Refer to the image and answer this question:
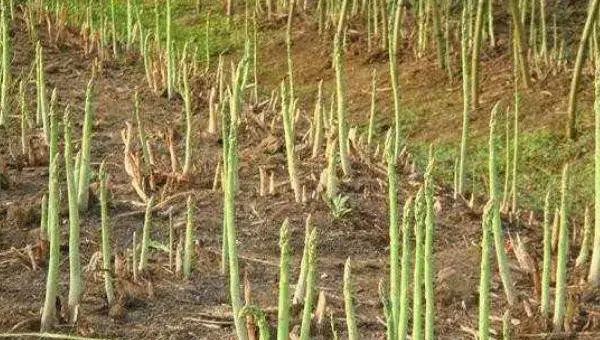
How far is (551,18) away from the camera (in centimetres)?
641

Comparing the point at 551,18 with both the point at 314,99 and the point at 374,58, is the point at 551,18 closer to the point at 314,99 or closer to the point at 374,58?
the point at 374,58

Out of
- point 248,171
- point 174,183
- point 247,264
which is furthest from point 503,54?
point 247,264

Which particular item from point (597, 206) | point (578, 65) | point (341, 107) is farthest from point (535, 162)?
point (597, 206)

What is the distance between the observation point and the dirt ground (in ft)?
7.34

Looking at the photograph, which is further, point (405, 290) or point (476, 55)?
point (476, 55)

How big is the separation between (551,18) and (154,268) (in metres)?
4.49

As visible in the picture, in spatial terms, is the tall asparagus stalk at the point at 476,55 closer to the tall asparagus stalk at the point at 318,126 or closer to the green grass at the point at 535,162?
the green grass at the point at 535,162

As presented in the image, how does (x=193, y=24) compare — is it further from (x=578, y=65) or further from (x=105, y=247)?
(x=105, y=247)

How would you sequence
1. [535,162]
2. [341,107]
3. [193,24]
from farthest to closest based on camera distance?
1. [193,24]
2. [535,162]
3. [341,107]

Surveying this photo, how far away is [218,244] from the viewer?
2.75 m

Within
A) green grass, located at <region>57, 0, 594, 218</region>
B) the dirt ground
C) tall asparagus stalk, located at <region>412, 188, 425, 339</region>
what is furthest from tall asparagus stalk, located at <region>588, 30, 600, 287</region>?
green grass, located at <region>57, 0, 594, 218</region>

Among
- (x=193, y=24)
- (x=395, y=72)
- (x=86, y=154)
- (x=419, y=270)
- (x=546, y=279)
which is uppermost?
(x=193, y=24)

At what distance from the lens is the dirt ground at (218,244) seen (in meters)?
2.24

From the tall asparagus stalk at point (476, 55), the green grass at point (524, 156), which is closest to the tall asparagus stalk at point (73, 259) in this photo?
the green grass at point (524, 156)
